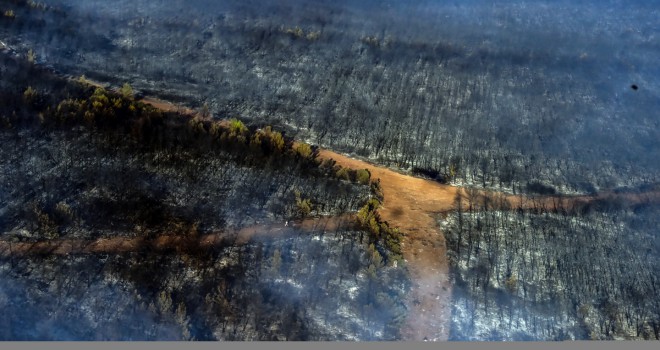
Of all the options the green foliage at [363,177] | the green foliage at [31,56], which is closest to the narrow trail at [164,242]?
the green foliage at [363,177]

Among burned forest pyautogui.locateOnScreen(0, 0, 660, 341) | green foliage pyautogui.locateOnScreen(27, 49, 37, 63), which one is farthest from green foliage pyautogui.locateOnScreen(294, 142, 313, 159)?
green foliage pyautogui.locateOnScreen(27, 49, 37, 63)

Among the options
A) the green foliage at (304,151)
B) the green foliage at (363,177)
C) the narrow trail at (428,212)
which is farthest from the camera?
the green foliage at (304,151)

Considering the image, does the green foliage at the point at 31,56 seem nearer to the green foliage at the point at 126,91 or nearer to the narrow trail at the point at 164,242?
the green foliage at the point at 126,91

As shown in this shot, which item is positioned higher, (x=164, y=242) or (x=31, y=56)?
(x=31, y=56)

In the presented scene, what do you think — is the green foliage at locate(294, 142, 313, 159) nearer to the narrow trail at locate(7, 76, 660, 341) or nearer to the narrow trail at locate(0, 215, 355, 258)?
the narrow trail at locate(7, 76, 660, 341)

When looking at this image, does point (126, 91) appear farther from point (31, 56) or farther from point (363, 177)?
point (363, 177)

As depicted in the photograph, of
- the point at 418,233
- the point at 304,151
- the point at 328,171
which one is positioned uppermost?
the point at 304,151

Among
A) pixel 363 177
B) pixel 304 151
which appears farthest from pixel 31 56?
pixel 363 177

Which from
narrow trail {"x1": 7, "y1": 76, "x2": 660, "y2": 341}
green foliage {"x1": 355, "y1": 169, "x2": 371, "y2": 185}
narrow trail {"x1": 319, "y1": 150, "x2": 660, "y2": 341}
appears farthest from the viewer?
green foliage {"x1": 355, "y1": 169, "x2": 371, "y2": 185}

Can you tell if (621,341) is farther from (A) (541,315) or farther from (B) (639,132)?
(B) (639,132)

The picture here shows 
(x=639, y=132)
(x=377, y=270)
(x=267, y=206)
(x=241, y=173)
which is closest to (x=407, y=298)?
(x=377, y=270)
